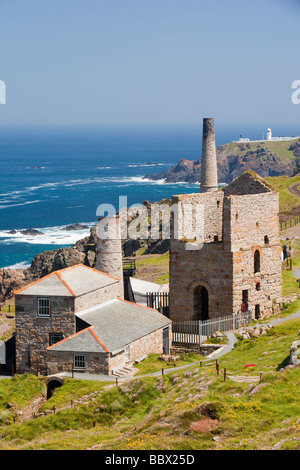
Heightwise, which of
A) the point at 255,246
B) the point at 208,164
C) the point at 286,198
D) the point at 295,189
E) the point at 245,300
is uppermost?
the point at 208,164

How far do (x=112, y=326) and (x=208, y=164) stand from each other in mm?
16110

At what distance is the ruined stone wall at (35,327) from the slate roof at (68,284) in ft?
1.12

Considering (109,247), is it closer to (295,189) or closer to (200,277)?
(200,277)

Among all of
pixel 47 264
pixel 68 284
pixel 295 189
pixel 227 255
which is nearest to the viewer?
pixel 68 284

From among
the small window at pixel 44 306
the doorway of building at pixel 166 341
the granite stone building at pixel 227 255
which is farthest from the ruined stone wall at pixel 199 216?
the small window at pixel 44 306

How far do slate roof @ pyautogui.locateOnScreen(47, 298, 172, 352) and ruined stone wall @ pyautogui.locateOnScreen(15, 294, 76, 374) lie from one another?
0.82 metres

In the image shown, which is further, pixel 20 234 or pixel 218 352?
pixel 20 234

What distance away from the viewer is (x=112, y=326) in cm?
3631

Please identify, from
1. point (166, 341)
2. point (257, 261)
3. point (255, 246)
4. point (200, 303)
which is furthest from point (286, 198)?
point (166, 341)

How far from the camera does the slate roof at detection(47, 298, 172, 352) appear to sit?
34375 millimetres

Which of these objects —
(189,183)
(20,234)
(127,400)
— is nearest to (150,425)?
(127,400)

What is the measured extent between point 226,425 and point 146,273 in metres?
35.5

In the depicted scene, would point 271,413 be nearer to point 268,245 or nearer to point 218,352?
point 218,352

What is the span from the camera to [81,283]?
38.1 m
